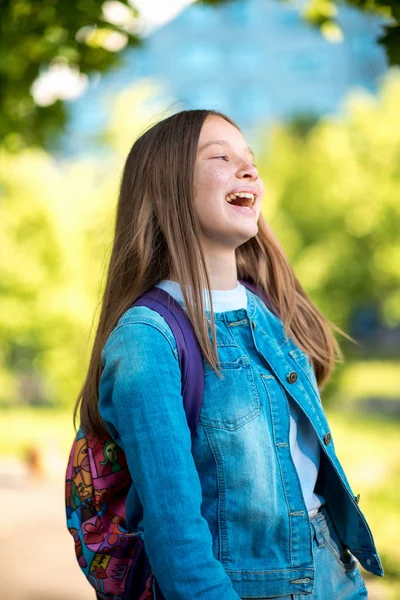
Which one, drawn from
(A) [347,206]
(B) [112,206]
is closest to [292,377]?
(B) [112,206]

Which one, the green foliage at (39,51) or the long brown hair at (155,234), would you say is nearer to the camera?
the long brown hair at (155,234)

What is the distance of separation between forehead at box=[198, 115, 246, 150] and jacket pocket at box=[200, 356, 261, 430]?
1.66 feet

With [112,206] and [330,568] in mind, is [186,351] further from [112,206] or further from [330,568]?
Result: [112,206]

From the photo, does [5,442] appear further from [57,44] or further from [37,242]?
[57,44]

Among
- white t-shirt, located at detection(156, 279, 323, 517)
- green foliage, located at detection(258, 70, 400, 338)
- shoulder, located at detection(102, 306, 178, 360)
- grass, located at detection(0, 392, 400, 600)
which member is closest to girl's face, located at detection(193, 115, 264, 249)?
white t-shirt, located at detection(156, 279, 323, 517)

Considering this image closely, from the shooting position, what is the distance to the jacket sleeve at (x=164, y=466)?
4.46 ft

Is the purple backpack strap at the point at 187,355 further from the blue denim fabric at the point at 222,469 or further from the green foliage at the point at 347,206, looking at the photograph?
the green foliage at the point at 347,206

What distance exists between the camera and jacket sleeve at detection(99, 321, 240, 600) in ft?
4.46

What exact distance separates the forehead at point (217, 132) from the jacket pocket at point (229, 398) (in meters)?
0.51

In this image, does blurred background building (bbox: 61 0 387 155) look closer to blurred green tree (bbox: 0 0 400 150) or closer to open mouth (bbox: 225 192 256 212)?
blurred green tree (bbox: 0 0 400 150)

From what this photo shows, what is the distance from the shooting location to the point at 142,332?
1.50 meters

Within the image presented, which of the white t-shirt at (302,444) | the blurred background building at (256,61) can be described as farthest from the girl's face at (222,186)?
the blurred background building at (256,61)

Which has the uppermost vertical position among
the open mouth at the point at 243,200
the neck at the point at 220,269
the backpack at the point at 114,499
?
the open mouth at the point at 243,200

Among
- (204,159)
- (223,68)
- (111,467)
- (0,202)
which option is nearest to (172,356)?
(111,467)
